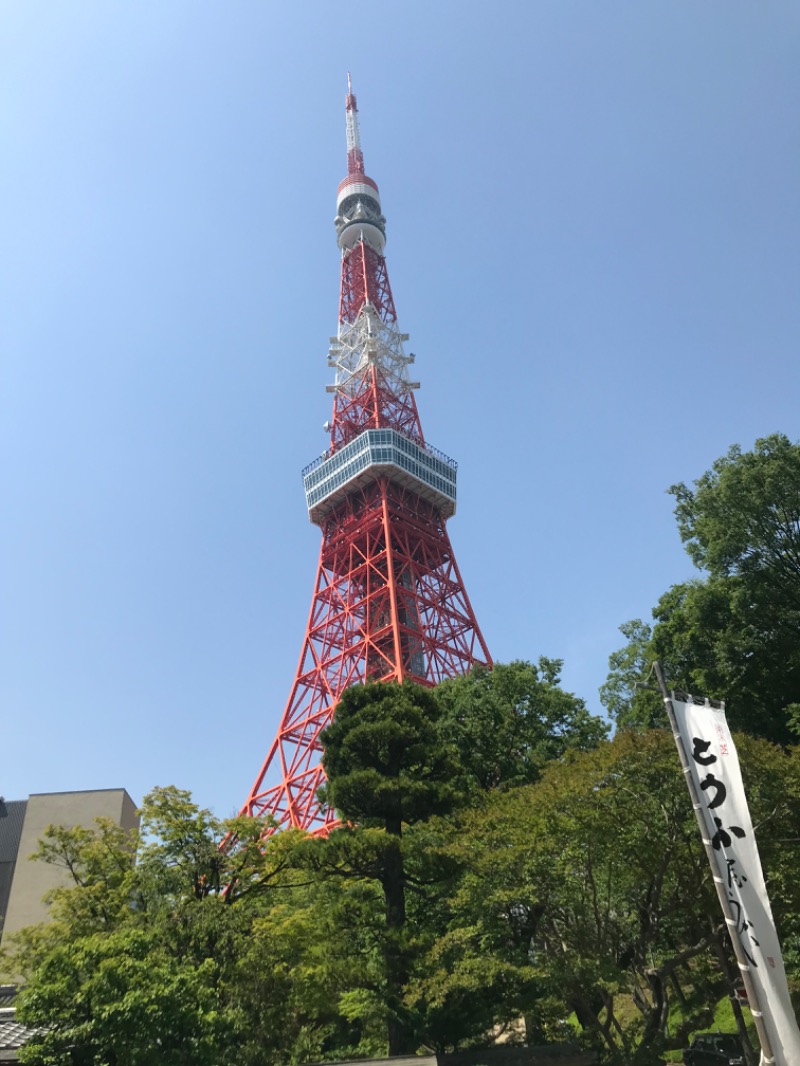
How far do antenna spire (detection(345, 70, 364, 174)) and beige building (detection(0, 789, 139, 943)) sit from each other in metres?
42.8

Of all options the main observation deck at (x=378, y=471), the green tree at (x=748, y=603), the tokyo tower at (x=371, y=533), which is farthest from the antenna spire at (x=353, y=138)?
the green tree at (x=748, y=603)

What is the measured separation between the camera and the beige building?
2403 cm

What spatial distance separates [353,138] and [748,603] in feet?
153

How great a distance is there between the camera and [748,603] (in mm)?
18359

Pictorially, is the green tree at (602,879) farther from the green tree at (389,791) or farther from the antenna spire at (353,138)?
the antenna spire at (353,138)

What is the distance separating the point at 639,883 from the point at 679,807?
1.75 meters

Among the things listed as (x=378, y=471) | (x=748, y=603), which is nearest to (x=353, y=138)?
(x=378, y=471)

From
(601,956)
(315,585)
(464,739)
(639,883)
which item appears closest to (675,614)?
(464,739)

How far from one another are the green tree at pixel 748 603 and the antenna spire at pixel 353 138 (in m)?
41.6

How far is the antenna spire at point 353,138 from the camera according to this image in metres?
52.9

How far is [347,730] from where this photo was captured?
49.7 feet

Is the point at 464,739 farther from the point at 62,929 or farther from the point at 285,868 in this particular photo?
the point at 62,929

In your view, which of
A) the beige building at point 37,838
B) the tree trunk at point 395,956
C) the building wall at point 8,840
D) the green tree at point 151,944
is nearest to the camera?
the green tree at point 151,944

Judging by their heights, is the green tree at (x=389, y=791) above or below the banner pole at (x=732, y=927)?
above
